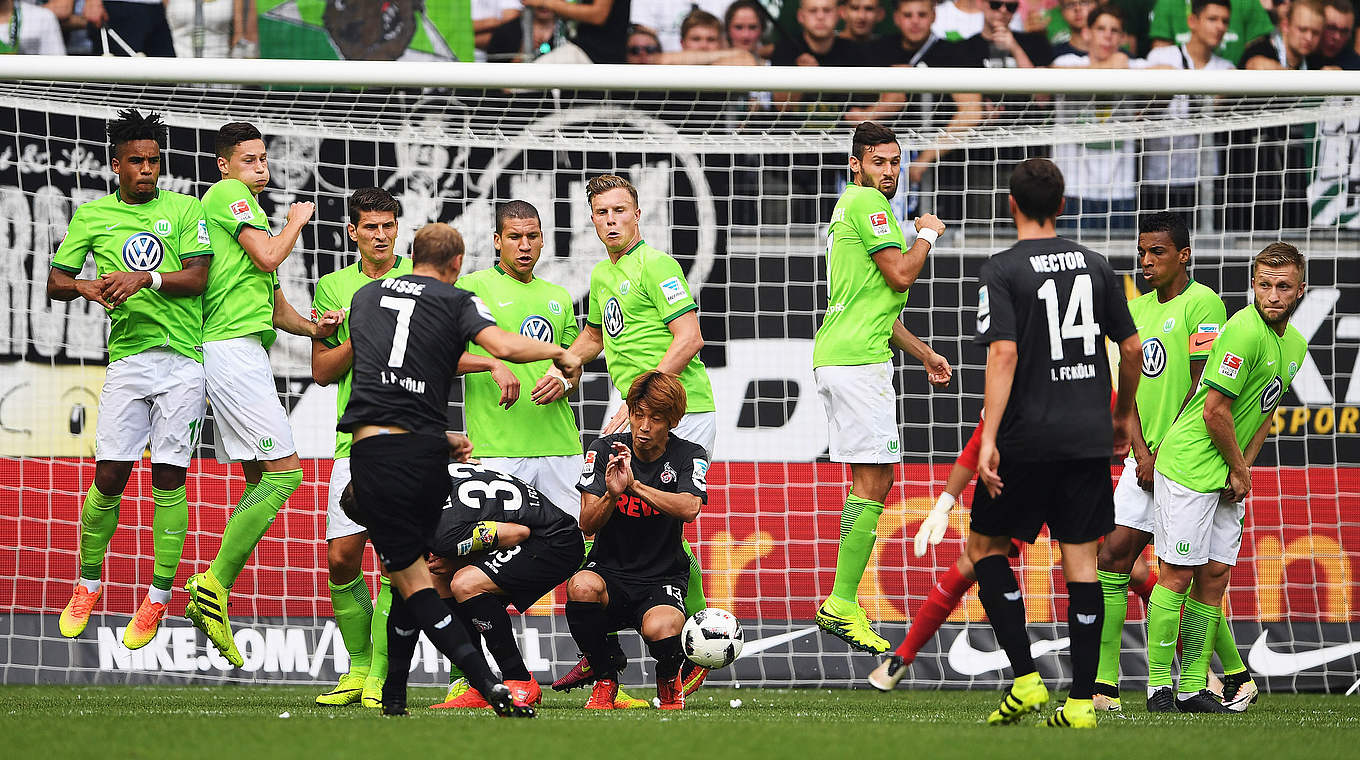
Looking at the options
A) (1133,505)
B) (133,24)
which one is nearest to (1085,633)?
(1133,505)

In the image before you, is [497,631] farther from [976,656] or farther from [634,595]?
[976,656]

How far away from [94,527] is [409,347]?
100 inches

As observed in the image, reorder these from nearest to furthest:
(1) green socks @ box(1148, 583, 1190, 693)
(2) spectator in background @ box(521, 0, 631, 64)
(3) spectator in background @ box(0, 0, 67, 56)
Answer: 1. (1) green socks @ box(1148, 583, 1190, 693)
2. (3) spectator in background @ box(0, 0, 67, 56)
3. (2) spectator in background @ box(521, 0, 631, 64)

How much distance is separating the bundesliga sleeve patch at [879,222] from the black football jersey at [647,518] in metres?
1.41

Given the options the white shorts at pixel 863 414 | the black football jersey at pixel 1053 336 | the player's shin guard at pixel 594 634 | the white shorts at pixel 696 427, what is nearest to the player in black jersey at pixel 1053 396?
the black football jersey at pixel 1053 336

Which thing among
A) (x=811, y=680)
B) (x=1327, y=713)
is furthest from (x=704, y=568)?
(x=1327, y=713)

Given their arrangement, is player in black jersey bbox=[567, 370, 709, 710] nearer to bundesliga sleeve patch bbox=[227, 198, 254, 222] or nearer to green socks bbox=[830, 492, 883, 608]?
green socks bbox=[830, 492, 883, 608]

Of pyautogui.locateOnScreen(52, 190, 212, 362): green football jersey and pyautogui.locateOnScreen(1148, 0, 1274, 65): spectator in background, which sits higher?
pyautogui.locateOnScreen(1148, 0, 1274, 65): spectator in background

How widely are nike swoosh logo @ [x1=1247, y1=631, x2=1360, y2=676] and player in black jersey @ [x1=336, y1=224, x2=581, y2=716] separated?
499 centimetres

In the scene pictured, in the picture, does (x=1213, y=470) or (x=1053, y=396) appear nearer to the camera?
(x=1053, y=396)

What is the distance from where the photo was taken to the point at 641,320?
7.05m

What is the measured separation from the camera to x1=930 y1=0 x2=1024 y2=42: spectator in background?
11539 millimetres

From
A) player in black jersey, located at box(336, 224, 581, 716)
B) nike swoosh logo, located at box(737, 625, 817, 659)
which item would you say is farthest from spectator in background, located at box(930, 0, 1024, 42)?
player in black jersey, located at box(336, 224, 581, 716)

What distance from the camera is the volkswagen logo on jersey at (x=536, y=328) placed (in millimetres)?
6914
